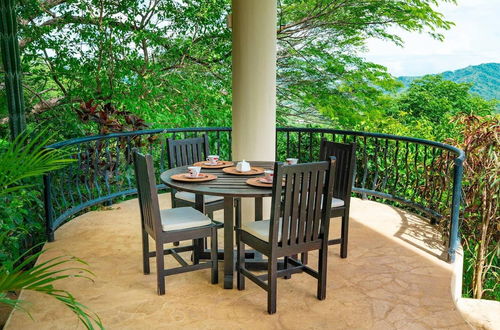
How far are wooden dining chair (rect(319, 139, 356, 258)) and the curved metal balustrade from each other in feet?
2.68

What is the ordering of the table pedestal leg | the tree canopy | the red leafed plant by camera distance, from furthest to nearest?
1. the tree canopy
2. the red leafed plant
3. the table pedestal leg

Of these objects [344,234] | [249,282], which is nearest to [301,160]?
[344,234]

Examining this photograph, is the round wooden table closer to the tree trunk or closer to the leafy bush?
the tree trunk

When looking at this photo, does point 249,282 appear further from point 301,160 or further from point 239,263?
point 301,160

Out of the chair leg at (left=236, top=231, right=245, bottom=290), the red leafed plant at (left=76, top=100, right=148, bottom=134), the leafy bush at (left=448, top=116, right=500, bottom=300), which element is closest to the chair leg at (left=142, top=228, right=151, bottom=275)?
the chair leg at (left=236, top=231, right=245, bottom=290)

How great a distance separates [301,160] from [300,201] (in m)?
4.15

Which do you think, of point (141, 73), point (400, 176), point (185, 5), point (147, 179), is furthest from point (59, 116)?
point (400, 176)

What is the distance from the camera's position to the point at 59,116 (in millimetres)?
6957

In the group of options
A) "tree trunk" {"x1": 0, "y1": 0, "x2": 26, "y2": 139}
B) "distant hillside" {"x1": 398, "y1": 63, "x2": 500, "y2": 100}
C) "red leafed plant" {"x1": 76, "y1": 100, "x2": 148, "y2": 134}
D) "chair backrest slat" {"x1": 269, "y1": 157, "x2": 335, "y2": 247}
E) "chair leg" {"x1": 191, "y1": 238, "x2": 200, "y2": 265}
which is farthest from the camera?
"distant hillside" {"x1": 398, "y1": 63, "x2": 500, "y2": 100}

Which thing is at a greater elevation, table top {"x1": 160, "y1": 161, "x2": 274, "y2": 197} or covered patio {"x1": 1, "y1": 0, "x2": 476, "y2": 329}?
table top {"x1": 160, "y1": 161, "x2": 274, "y2": 197}

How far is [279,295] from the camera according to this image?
3082mm

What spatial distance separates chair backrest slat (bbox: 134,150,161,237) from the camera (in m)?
Answer: 2.94

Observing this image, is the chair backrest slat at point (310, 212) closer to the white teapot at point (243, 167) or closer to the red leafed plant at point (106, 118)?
the white teapot at point (243, 167)

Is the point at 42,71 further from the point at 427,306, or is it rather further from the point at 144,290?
the point at 427,306
